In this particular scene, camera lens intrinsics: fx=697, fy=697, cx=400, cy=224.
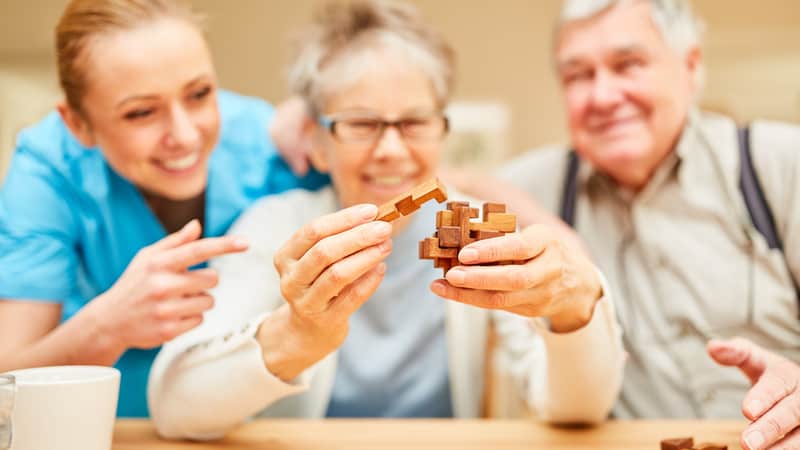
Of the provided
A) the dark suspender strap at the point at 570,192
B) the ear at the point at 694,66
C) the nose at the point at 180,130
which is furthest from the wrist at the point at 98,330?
the ear at the point at 694,66

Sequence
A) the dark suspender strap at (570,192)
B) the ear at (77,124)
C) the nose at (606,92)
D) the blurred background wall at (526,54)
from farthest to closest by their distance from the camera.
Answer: the blurred background wall at (526,54)
the dark suspender strap at (570,192)
the nose at (606,92)
the ear at (77,124)

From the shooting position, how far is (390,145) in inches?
58.4

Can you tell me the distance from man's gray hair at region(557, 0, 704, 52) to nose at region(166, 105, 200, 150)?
1080mm

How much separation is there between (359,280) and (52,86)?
896mm

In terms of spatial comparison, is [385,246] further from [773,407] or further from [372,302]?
[372,302]

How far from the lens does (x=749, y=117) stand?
4070mm

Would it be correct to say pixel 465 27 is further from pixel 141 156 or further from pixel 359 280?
pixel 359 280

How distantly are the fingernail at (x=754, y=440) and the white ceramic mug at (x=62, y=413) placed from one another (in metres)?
0.89

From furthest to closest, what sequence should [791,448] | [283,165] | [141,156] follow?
[283,165], [141,156], [791,448]

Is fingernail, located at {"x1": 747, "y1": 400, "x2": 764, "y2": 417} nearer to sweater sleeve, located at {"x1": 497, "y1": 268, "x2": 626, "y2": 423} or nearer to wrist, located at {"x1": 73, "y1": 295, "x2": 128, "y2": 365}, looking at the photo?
sweater sleeve, located at {"x1": 497, "y1": 268, "x2": 626, "y2": 423}

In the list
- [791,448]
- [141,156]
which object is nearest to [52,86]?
[141,156]

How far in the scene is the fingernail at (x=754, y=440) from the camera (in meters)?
0.94

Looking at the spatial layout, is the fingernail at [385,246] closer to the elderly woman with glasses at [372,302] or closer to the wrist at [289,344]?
the elderly woman with glasses at [372,302]

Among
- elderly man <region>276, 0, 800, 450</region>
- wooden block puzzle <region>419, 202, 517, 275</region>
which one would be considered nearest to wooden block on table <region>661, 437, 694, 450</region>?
wooden block puzzle <region>419, 202, 517, 275</region>
